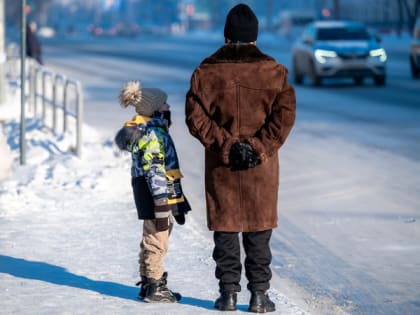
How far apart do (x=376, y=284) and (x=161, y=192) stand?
1827mm

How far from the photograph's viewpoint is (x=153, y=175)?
20.1 feet

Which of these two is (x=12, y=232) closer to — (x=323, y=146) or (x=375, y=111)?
(x=323, y=146)

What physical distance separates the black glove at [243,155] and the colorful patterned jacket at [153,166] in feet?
1.55

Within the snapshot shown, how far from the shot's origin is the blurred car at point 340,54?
87.6 feet

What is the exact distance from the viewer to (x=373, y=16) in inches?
4129

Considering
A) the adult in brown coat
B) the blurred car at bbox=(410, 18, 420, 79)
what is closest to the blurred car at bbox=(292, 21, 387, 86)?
the blurred car at bbox=(410, 18, 420, 79)

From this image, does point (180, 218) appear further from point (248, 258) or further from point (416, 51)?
point (416, 51)

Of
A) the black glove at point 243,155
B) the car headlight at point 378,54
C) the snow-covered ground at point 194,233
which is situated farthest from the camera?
the car headlight at point 378,54

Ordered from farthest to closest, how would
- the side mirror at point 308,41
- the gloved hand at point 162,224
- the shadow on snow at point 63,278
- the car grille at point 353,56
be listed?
the side mirror at point 308,41, the car grille at point 353,56, the shadow on snow at point 63,278, the gloved hand at point 162,224

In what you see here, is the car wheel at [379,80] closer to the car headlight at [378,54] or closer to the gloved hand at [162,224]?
the car headlight at [378,54]

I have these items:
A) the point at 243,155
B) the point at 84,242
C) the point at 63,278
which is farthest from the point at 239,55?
the point at 84,242

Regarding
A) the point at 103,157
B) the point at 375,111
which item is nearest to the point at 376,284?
the point at 103,157

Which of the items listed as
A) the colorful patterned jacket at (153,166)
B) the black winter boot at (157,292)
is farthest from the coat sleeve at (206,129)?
the black winter boot at (157,292)

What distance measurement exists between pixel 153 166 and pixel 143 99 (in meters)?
0.37
